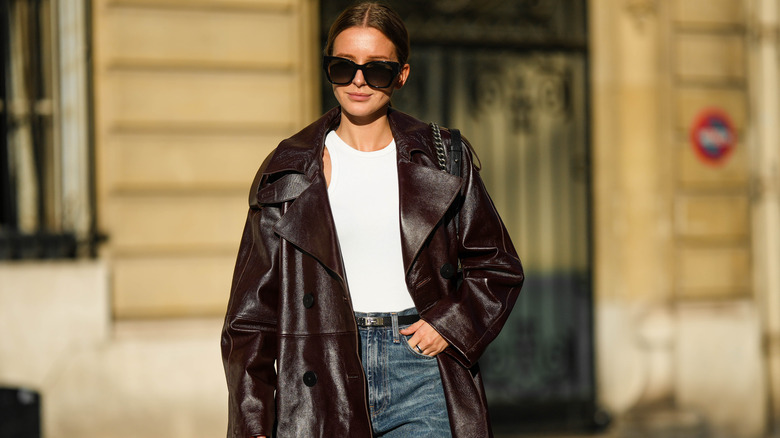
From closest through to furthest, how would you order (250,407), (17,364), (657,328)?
(250,407), (17,364), (657,328)

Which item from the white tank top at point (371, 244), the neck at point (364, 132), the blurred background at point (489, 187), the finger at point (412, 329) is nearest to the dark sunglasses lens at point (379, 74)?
the neck at point (364, 132)

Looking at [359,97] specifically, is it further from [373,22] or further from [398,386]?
[398,386]

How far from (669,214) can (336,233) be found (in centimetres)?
501

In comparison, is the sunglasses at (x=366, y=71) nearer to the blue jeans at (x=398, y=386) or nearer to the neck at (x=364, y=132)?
the neck at (x=364, y=132)

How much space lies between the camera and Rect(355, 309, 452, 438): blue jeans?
2.38 m

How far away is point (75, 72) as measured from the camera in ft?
19.2

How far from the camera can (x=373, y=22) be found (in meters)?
2.37

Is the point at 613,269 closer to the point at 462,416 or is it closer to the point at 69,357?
the point at 69,357

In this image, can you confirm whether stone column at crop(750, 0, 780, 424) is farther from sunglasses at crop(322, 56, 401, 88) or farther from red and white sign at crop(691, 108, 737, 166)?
sunglasses at crop(322, 56, 401, 88)

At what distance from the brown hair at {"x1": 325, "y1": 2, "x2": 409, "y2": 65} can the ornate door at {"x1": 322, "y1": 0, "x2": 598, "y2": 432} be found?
437cm

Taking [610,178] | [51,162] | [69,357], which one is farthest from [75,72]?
[610,178]

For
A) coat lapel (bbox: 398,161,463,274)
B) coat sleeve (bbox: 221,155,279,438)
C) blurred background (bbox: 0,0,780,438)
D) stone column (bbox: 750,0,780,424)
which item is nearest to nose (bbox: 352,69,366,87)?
coat lapel (bbox: 398,161,463,274)

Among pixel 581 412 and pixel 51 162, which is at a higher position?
pixel 51 162

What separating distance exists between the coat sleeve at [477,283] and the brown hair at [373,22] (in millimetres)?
357
